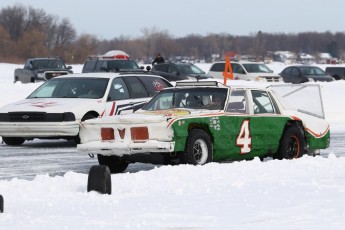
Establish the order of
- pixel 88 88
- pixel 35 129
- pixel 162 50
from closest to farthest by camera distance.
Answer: pixel 35 129, pixel 88 88, pixel 162 50

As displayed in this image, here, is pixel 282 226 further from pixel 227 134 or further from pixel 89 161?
pixel 89 161

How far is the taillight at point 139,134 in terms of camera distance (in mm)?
12586

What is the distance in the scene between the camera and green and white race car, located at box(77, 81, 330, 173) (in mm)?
12633

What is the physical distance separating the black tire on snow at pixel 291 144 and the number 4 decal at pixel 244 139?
2.47ft

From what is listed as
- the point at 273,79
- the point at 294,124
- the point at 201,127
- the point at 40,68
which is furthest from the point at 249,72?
the point at 201,127

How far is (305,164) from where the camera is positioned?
42.4ft

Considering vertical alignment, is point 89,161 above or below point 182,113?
below

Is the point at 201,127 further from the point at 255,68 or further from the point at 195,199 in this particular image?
the point at 255,68

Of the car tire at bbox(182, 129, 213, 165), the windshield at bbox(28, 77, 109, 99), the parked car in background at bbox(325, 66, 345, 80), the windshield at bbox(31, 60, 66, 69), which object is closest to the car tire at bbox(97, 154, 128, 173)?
the car tire at bbox(182, 129, 213, 165)

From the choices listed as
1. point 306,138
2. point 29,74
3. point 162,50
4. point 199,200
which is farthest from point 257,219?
point 162,50

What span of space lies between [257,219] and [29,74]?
36.0 m

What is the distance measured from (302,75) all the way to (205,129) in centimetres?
3480

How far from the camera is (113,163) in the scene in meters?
13.4

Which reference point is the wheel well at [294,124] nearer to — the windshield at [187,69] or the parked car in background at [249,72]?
the windshield at [187,69]
